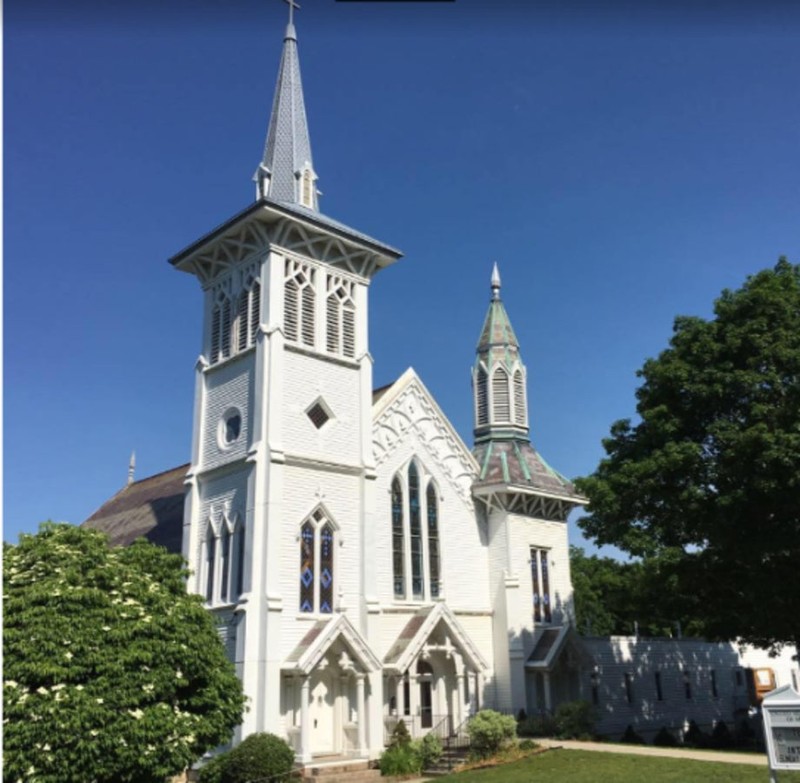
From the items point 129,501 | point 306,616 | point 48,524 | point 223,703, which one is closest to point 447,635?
point 306,616

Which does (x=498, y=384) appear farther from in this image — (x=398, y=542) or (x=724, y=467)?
(x=724, y=467)

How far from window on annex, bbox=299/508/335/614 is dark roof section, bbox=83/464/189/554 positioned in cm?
689

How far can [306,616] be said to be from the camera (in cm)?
2719

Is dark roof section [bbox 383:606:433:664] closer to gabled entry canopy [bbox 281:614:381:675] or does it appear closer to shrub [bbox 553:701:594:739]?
gabled entry canopy [bbox 281:614:381:675]

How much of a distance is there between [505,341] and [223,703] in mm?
23730

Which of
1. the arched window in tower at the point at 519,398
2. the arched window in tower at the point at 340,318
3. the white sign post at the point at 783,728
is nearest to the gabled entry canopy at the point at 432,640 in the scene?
the arched window in tower at the point at 340,318

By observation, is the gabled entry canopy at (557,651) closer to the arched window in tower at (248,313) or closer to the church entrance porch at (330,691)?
the church entrance porch at (330,691)

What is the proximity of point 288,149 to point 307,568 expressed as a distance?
17821 millimetres

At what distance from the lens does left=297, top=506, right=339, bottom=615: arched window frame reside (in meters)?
27.7

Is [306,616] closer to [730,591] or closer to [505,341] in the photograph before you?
[730,591]

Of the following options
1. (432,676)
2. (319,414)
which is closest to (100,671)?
(319,414)

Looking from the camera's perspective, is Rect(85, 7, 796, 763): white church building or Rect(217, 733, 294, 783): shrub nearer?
Rect(217, 733, 294, 783): shrub

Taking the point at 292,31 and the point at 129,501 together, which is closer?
the point at 292,31

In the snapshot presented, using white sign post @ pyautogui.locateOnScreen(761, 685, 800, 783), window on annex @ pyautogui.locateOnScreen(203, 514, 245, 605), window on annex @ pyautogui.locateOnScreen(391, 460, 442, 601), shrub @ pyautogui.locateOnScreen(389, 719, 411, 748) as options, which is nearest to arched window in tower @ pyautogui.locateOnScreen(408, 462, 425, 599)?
window on annex @ pyautogui.locateOnScreen(391, 460, 442, 601)
